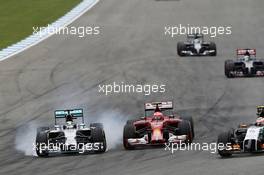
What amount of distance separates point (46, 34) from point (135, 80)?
9634mm

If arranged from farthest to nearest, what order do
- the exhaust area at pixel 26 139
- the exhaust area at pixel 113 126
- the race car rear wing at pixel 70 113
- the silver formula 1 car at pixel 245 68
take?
1. the silver formula 1 car at pixel 245 68
2. the exhaust area at pixel 113 126
3. the exhaust area at pixel 26 139
4. the race car rear wing at pixel 70 113

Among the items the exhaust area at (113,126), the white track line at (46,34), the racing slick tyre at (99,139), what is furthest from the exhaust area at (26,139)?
the white track line at (46,34)

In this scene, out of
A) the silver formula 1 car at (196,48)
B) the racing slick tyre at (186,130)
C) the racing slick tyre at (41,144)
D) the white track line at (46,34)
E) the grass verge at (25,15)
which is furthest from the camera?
the grass verge at (25,15)

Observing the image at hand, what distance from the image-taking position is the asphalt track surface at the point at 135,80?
18.8 meters

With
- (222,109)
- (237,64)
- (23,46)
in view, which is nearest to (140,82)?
(237,64)

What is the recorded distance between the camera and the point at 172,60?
→ 3331 centimetres

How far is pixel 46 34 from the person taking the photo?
38656 mm

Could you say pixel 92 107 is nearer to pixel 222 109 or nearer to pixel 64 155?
pixel 222 109

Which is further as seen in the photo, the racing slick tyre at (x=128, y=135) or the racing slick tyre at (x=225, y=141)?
the racing slick tyre at (x=128, y=135)

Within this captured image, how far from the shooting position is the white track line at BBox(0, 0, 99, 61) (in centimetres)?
3562

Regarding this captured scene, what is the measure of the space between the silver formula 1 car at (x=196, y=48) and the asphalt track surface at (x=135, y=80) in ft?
1.13

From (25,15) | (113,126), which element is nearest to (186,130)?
(113,126)

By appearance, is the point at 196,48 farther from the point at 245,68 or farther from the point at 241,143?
the point at 241,143

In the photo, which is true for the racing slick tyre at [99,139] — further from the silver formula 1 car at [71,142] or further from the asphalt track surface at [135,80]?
the asphalt track surface at [135,80]
